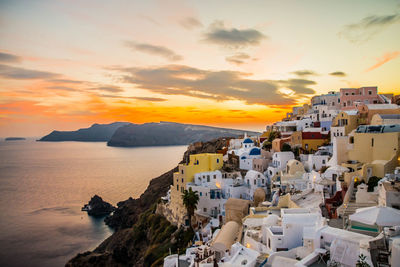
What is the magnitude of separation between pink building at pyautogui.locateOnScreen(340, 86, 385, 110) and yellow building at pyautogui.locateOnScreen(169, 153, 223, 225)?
25.9 metres

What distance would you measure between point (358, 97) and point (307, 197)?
32.4m

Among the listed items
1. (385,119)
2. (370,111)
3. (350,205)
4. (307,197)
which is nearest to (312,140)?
(370,111)

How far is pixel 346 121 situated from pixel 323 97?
77.0 feet

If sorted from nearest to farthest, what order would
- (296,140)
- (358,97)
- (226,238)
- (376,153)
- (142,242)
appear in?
(226,238) → (376,153) → (296,140) → (142,242) → (358,97)

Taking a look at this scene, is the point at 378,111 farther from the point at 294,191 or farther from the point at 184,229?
the point at 184,229

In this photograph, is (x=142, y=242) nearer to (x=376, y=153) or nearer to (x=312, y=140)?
(x=312, y=140)

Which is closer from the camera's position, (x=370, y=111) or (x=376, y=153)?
(x=376, y=153)

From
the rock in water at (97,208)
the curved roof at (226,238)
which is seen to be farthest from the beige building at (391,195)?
the rock in water at (97,208)

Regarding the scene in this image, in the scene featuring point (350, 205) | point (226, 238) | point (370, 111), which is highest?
point (370, 111)

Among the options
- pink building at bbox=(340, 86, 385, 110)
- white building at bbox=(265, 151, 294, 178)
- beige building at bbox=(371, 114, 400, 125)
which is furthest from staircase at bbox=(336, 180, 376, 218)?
pink building at bbox=(340, 86, 385, 110)

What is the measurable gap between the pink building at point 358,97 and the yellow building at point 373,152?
2352cm

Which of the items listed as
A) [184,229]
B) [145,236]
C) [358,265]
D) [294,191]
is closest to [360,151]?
[294,191]

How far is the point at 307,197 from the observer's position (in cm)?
2791

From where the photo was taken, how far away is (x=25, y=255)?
2207 inches
